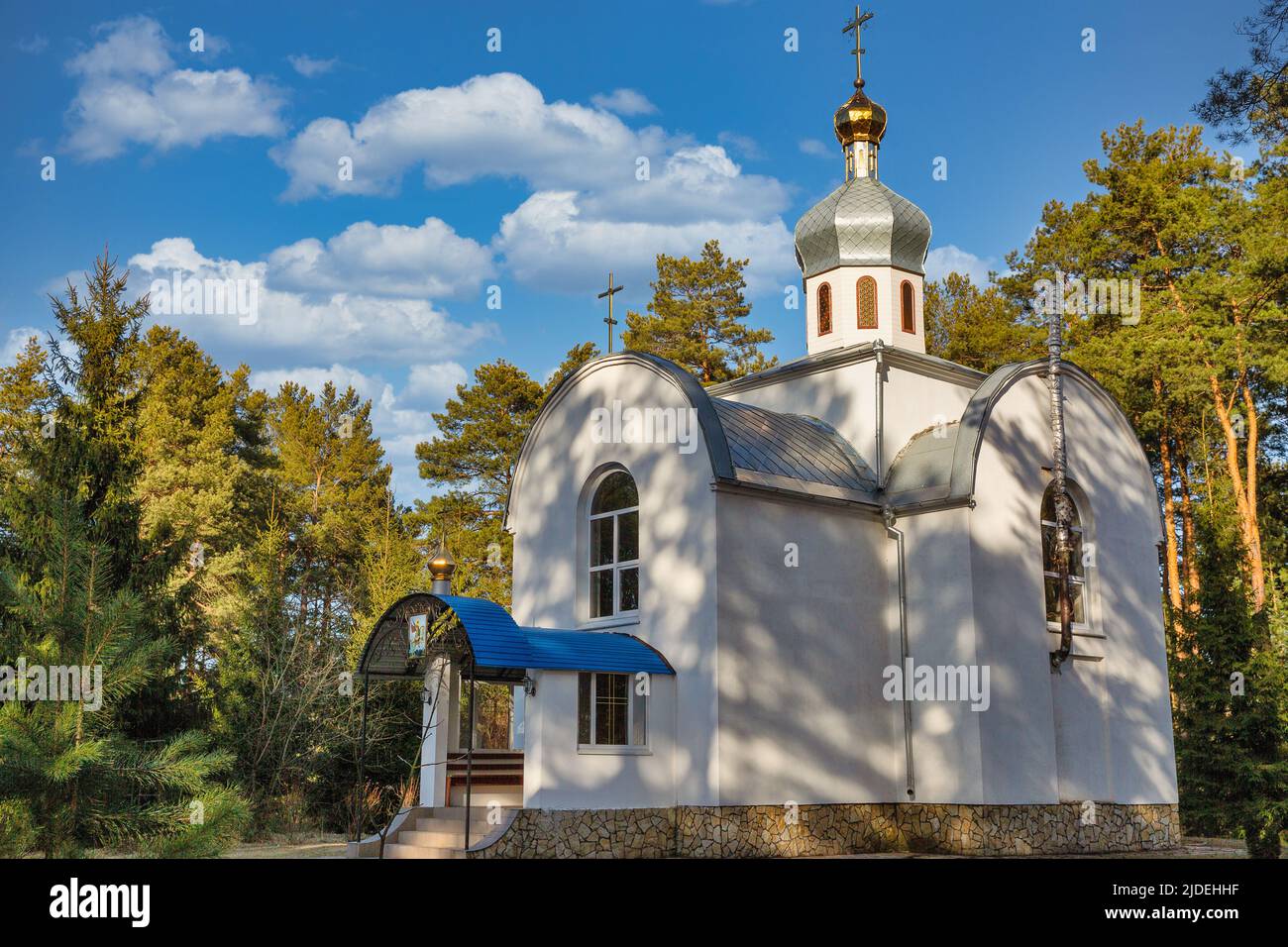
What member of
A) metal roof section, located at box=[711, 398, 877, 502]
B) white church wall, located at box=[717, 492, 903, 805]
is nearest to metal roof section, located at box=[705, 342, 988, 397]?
metal roof section, located at box=[711, 398, 877, 502]

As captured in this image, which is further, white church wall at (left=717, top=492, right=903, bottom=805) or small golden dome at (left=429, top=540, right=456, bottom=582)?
small golden dome at (left=429, top=540, right=456, bottom=582)

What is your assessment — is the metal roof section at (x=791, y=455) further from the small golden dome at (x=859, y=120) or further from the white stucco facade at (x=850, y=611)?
the small golden dome at (x=859, y=120)

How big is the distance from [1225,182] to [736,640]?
18.7m

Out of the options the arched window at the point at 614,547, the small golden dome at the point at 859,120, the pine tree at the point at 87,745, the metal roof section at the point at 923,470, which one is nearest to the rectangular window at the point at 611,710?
the arched window at the point at 614,547

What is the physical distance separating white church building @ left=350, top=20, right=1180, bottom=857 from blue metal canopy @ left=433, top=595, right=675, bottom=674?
0.15 feet

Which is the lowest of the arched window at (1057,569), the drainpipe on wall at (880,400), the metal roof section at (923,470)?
the arched window at (1057,569)

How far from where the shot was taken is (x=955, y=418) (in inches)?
655

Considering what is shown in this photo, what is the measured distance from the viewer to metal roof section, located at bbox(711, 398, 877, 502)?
528 inches

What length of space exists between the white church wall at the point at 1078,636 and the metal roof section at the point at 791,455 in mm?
1621

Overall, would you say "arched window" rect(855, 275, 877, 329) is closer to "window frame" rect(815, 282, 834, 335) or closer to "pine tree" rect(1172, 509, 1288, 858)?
"window frame" rect(815, 282, 834, 335)

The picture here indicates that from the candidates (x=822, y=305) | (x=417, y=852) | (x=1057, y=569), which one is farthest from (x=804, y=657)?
(x=822, y=305)

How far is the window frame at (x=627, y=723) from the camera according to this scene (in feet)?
39.6

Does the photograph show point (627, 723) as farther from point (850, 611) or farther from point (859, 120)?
point (859, 120)

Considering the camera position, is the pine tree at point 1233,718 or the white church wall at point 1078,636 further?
the white church wall at point 1078,636
